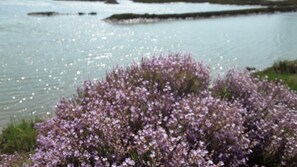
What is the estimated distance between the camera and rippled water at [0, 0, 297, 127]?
24.7m

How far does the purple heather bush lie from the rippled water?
36.4 ft

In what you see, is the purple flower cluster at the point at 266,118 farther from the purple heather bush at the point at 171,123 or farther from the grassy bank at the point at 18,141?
the grassy bank at the point at 18,141

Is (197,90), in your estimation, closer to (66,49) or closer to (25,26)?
(66,49)

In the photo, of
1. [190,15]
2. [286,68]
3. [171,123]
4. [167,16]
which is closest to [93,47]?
[286,68]

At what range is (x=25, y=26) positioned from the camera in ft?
186

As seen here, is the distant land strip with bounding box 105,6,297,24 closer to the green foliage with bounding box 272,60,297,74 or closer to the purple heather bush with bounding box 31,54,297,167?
the green foliage with bounding box 272,60,297,74

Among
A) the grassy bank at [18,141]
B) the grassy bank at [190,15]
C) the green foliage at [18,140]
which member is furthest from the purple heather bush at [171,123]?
the grassy bank at [190,15]

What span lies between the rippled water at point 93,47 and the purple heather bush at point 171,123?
11092 millimetres

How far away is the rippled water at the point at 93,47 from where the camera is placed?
Result: 81.1 ft

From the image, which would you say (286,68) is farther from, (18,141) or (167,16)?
(167,16)

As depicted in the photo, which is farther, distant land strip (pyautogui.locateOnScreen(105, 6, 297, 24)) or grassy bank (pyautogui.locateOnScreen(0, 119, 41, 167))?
distant land strip (pyautogui.locateOnScreen(105, 6, 297, 24))

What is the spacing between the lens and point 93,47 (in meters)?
43.1

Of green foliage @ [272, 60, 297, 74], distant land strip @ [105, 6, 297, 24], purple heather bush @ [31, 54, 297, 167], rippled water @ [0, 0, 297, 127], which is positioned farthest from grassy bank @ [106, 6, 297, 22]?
purple heather bush @ [31, 54, 297, 167]

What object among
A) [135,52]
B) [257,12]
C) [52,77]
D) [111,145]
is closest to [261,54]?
[135,52]
